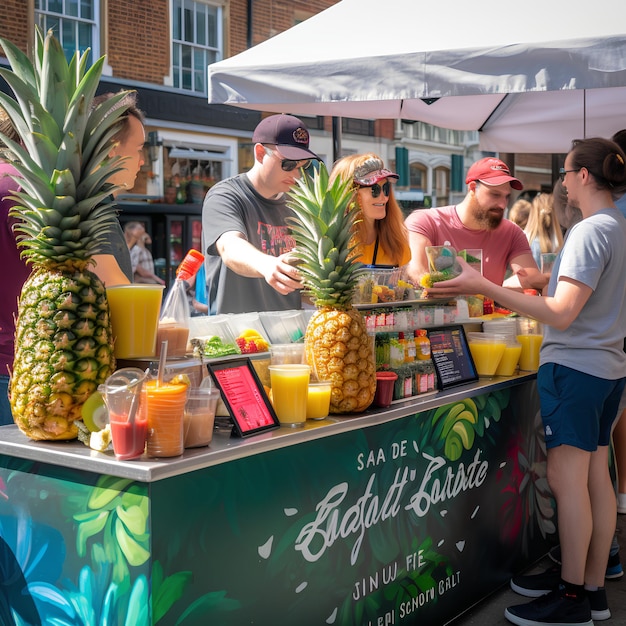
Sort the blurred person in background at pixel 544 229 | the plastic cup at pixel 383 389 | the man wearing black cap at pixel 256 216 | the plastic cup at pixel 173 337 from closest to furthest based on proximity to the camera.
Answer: the plastic cup at pixel 173 337 < the plastic cup at pixel 383 389 < the man wearing black cap at pixel 256 216 < the blurred person in background at pixel 544 229

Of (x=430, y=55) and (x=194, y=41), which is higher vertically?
(x=194, y=41)

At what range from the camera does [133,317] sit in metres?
2.60

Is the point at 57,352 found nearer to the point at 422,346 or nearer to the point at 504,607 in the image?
the point at 422,346

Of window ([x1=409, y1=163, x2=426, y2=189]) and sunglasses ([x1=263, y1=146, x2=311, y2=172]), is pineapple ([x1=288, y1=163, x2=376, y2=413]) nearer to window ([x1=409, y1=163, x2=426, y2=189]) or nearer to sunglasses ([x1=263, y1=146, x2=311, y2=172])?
sunglasses ([x1=263, y1=146, x2=311, y2=172])

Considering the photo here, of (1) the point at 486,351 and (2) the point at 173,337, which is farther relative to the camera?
(1) the point at 486,351

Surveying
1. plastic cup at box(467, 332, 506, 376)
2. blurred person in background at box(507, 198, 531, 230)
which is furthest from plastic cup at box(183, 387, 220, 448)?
blurred person in background at box(507, 198, 531, 230)

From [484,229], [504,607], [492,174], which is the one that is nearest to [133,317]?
[504,607]

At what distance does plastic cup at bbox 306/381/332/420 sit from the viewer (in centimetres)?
288

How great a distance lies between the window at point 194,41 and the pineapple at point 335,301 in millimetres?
14164

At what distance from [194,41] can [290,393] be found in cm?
1538

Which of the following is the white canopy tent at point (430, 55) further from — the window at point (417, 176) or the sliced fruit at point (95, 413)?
the window at point (417, 176)

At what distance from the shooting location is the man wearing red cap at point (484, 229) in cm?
461

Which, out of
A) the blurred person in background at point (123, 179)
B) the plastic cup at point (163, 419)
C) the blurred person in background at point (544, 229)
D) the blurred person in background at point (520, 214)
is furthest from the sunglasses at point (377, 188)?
the blurred person in background at point (520, 214)

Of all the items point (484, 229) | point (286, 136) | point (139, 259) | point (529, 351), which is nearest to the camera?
point (286, 136)
